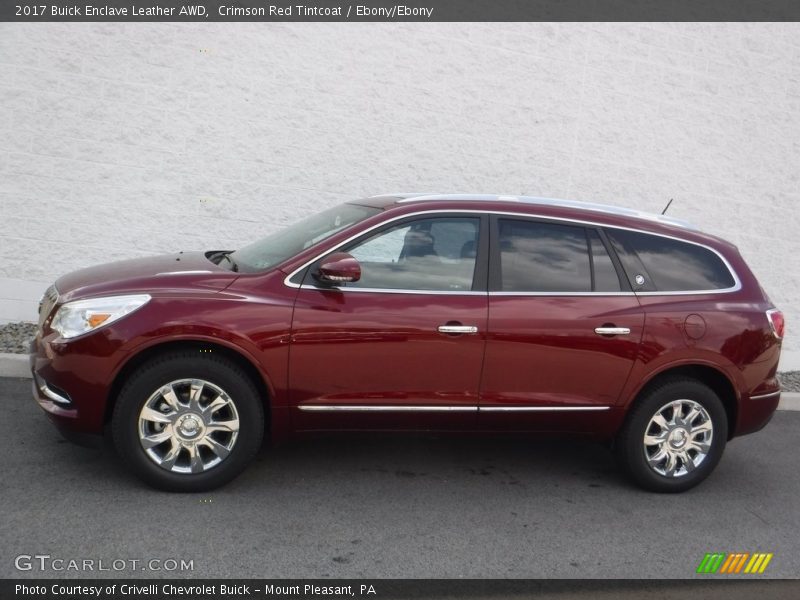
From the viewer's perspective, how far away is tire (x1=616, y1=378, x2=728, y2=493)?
5.45m

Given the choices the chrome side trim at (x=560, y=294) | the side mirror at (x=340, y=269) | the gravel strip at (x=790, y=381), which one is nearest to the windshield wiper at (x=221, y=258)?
the side mirror at (x=340, y=269)

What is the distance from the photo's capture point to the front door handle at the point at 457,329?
499cm

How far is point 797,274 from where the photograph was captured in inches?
379

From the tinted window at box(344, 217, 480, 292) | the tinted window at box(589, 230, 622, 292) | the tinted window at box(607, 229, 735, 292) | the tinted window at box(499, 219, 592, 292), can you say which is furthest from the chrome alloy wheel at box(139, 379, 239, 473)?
the tinted window at box(607, 229, 735, 292)

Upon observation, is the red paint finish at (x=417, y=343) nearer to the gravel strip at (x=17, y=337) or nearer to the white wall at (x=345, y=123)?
the gravel strip at (x=17, y=337)

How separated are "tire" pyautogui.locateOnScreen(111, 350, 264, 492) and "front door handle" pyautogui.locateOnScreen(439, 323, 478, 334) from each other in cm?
113

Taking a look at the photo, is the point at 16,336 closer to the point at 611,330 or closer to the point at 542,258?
the point at 542,258

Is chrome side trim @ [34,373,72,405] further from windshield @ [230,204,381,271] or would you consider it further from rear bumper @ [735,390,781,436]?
rear bumper @ [735,390,781,436]

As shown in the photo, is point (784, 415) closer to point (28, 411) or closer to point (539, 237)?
point (539, 237)

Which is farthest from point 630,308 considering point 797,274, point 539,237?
point 797,274

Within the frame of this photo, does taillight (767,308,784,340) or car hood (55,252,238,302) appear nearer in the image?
car hood (55,252,238,302)

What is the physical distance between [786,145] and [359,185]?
4.79 meters

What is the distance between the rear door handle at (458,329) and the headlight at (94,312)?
1.67m
